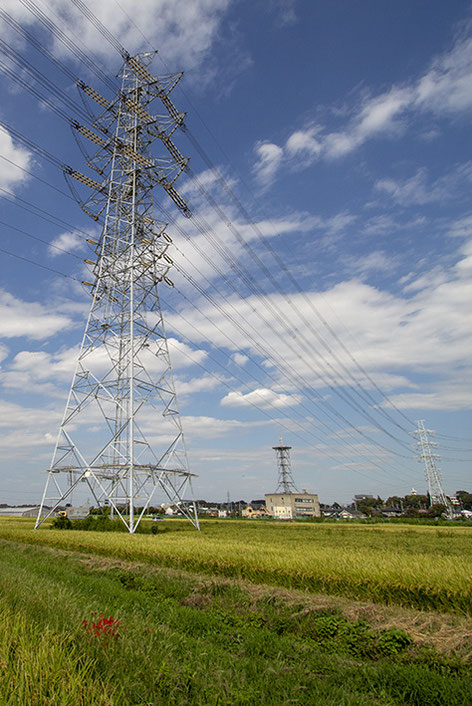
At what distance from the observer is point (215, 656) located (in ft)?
18.9

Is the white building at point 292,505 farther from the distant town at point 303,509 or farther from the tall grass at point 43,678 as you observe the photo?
the tall grass at point 43,678

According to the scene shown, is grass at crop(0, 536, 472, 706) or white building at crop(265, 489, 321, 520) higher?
white building at crop(265, 489, 321, 520)

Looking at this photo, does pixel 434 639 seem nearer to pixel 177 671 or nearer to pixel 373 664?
pixel 373 664

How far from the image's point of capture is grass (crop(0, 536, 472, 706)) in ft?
11.4

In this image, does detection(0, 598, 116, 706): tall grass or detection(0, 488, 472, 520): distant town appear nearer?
detection(0, 598, 116, 706): tall grass

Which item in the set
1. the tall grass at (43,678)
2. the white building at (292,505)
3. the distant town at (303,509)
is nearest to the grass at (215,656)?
the tall grass at (43,678)

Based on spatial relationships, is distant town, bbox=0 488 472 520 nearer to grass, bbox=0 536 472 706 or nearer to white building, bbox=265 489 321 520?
white building, bbox=265 489 321 520

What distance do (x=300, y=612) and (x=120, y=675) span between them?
4.90m

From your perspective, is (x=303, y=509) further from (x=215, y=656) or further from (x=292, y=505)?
(x=215, y=656)

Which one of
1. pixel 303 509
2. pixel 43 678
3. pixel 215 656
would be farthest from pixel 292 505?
pixel 43 678

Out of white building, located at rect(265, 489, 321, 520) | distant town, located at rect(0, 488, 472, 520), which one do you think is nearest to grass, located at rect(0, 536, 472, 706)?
distant town, located at rect(0, 488, 472, 520)

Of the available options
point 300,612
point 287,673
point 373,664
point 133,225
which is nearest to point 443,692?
point 373,664

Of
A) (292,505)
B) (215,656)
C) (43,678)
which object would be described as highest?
(292,505)

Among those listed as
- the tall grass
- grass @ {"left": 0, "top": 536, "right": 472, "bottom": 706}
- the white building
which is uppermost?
the white building
